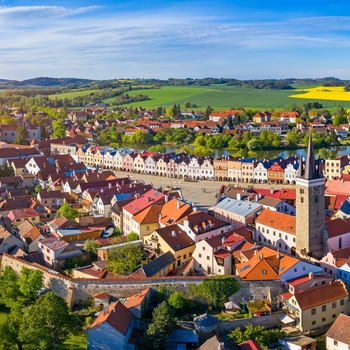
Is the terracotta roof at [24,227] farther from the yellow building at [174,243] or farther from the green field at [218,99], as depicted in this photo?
the green field at [218,99]

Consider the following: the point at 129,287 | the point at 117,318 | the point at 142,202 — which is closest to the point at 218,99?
the point at 142,202

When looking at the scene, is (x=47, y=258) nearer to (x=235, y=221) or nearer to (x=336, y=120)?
(x=235, y=221)

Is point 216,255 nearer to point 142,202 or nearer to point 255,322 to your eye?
point 255,322

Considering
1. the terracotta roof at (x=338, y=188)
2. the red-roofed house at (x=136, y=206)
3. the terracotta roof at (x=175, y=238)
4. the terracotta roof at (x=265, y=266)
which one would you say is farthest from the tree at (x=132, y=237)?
the terracotta roof at (x=338, y=188)

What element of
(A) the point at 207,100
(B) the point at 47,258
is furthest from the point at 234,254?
(A) the point at 207,100

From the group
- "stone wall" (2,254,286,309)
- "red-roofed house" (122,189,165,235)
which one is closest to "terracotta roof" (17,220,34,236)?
"red-roofed house" (122,189,165,235)

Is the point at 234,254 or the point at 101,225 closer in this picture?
the point at 234,254
